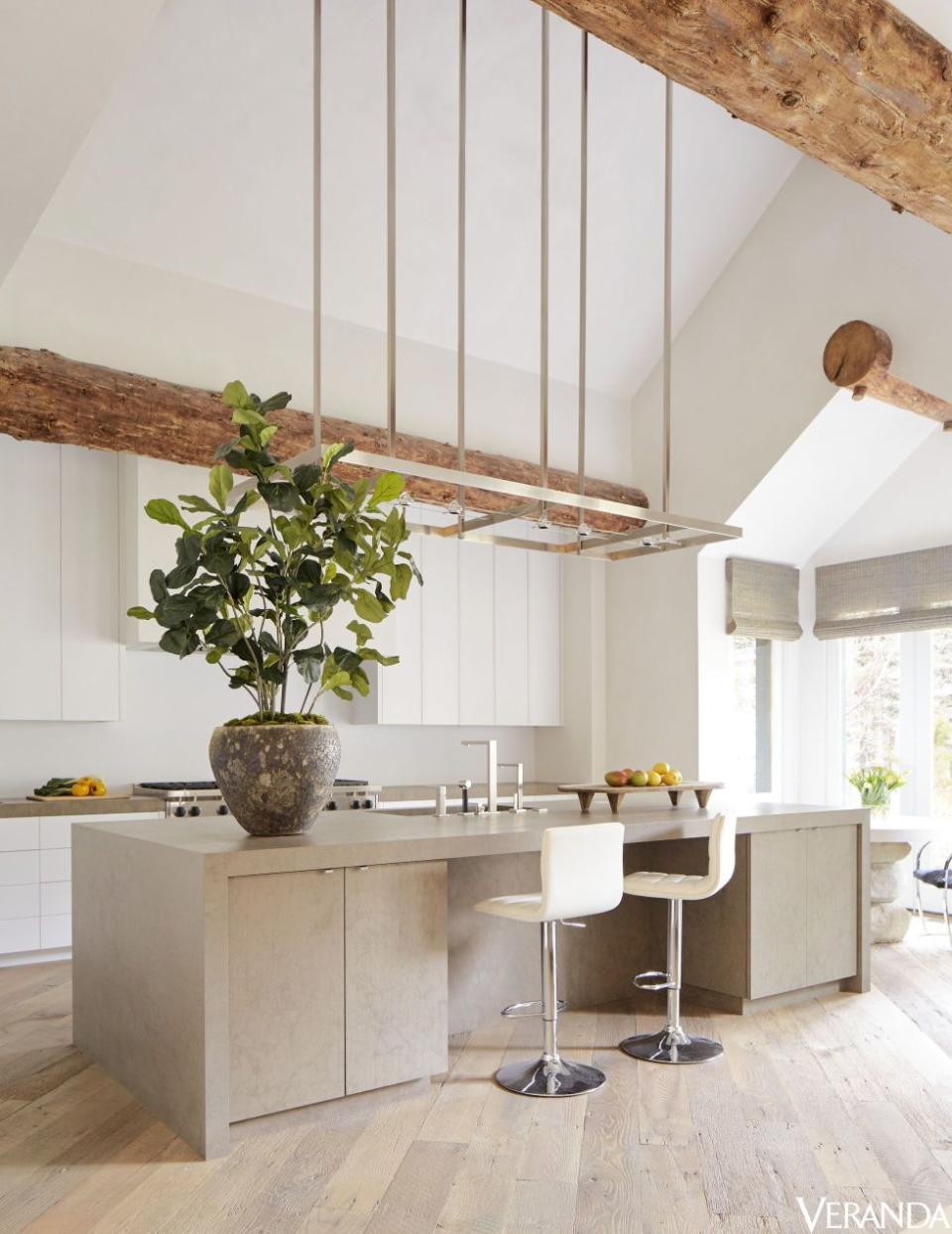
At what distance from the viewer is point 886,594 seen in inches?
272

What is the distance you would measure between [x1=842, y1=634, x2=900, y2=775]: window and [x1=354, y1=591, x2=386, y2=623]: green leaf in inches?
183

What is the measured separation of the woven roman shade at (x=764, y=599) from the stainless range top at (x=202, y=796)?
253 cm

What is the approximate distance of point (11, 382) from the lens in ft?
15.4

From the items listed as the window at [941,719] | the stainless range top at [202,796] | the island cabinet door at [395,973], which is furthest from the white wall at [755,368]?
the island cabinet door at [395,973]

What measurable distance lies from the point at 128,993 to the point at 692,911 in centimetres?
230

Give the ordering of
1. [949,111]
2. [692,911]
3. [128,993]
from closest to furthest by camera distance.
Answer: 1. [949,111]
2. [128,993]
3. [692,911]

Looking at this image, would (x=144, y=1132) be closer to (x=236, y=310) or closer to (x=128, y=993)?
(x=128, y=993)

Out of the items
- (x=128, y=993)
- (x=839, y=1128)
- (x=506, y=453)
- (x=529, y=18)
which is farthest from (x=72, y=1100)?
(x=529, y=18)

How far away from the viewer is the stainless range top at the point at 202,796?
555 cm

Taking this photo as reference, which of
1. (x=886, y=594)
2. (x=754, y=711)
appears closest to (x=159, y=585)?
(x=754, y=711)

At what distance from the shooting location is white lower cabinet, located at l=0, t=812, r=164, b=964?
515 centimetres

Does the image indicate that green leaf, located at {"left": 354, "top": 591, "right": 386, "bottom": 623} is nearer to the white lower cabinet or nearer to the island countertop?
the island countertop

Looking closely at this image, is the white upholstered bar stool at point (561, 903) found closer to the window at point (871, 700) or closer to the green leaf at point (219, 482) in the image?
the green leaf at point (219, 482)

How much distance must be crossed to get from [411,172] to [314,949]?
4.11 meters
